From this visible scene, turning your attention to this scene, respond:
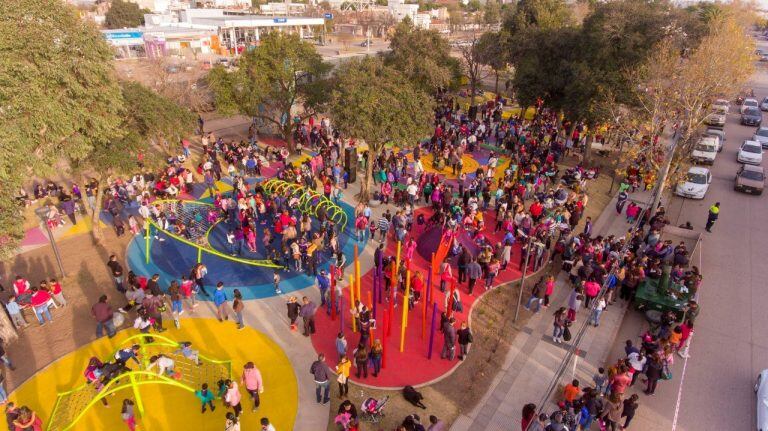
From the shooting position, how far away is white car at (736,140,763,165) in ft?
92.5

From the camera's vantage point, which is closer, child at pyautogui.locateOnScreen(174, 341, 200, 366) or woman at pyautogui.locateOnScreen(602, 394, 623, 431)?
woman at pyautogui.locateOnScreen(602, 394, 623, 431)

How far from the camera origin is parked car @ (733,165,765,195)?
24.2 metres

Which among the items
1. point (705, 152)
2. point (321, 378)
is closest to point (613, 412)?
point (321, 378)

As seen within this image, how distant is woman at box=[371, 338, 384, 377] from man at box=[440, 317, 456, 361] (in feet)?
6.00

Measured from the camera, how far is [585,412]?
10.4 meters

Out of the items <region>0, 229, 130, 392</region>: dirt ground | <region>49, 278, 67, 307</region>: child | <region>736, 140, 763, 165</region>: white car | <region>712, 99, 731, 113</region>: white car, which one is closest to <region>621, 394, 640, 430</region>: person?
<region>0, 229, 130, 392</region>: dirt ground

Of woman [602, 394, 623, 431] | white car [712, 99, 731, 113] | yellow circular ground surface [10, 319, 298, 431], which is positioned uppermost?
white car [712, 99, 731, 113]

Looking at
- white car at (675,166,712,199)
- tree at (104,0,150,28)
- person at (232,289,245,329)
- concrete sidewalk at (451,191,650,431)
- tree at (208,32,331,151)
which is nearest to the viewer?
concrete sidewalk at (451,191,650,431)

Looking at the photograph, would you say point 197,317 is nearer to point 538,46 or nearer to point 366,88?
point 366,88

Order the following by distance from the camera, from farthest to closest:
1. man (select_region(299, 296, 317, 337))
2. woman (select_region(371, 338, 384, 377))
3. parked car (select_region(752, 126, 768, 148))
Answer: parked car (select_region(752, 126, 768, 148)), man (select_region(299, 296, 317, 337)), woman (select_region(371, 338, 384, 377))

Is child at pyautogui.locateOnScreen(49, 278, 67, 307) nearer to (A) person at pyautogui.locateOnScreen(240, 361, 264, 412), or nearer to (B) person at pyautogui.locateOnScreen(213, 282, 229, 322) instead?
(B) person at pyautogui.locateOnScreen(213, 282, 229, 322)

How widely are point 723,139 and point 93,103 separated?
3966 cm

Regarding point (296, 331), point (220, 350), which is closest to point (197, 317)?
point (220, 350)

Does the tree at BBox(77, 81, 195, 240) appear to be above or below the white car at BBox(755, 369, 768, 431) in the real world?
above
